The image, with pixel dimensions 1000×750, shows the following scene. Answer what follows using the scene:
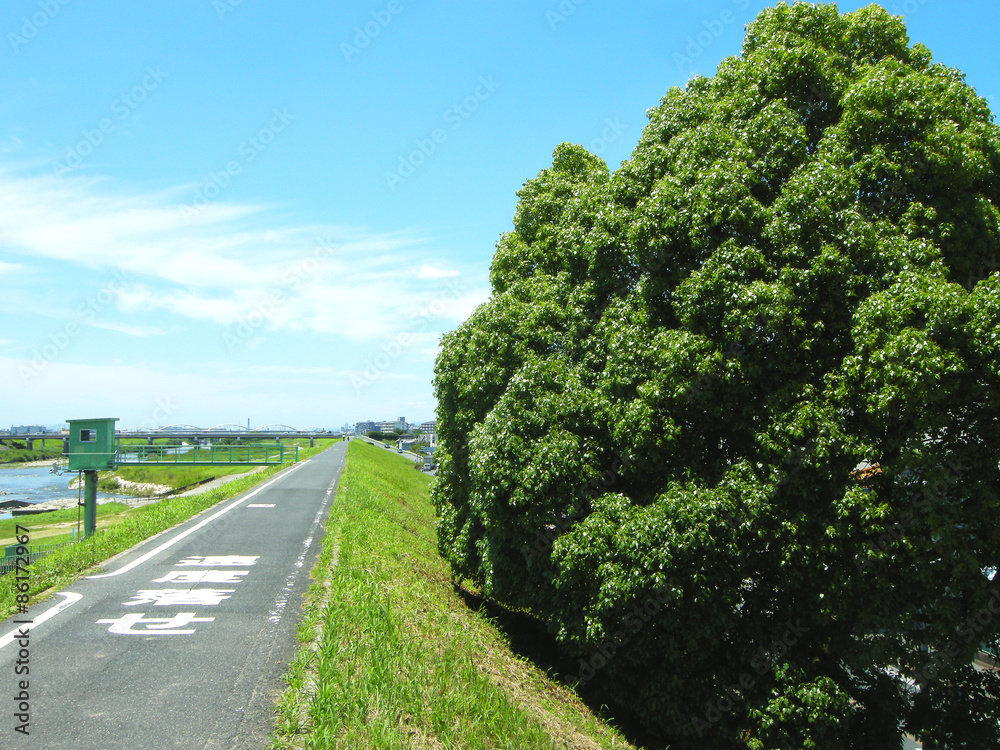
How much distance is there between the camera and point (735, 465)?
9008 mm

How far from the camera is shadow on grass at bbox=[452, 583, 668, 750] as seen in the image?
1020cm

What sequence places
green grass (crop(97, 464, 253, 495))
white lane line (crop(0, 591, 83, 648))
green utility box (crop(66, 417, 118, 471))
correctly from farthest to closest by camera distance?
green grass (crop(97, 464, 253, 495)), green utility box (crop(66, 417, 118, 471)), white lane line (crop(0, 591, 83, 648))

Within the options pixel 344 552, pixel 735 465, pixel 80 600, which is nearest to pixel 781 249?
pixel 735 465

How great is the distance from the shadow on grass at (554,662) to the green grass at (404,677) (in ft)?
1.22

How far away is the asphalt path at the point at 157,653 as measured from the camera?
16.8ft

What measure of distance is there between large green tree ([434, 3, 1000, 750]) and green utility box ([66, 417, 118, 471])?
17.5 m

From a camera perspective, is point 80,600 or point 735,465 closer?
point 80,600

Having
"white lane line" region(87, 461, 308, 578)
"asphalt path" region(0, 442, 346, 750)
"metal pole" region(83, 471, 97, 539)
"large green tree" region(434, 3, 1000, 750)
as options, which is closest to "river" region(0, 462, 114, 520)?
"metal pole" region(83, 471, 97, 539)

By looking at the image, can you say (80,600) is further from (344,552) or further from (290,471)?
(290,471)

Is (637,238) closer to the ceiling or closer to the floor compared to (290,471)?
closer to the ceiling

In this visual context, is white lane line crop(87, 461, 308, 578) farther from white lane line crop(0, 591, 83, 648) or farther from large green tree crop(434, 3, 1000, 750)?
large green tree crop(434, 3, 1000, 750)

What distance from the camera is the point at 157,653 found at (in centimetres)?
670

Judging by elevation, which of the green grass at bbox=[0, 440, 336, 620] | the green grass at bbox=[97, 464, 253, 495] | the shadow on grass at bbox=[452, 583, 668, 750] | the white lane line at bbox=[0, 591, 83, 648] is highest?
the green grass at bbox=[0, 440, 336, 620]

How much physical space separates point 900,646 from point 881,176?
687cm
